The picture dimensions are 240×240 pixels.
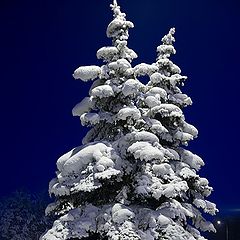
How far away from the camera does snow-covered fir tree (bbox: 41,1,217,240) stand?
479 inches

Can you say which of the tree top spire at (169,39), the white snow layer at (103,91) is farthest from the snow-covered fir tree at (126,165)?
the tree top spire at (169,39)

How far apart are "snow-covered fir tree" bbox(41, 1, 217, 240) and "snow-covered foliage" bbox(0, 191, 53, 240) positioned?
32.4m

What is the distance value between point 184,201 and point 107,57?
17.2ft

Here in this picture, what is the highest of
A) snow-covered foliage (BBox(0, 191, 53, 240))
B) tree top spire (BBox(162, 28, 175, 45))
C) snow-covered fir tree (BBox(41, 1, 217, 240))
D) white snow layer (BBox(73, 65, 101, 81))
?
snow-covered foliage (BBox(0, 191, 53, 240))

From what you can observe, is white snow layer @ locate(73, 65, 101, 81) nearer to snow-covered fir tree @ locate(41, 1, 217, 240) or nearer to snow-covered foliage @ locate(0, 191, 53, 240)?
snow-covered fir tree @ locate(41, 1, 217, 240)

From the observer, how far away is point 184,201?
14078mm

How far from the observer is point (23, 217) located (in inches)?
1817

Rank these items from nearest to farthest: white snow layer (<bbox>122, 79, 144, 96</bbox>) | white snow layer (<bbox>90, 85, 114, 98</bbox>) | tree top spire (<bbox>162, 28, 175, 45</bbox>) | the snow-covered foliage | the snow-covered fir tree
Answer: the snow-covered fir tree
white snow layer (<bbox>122, 79, 144, 96</bbox>)
white snow layer (<bbox>90, 85, 114, 98</bbox>)
tree top spire (<bbox>162, 28, 175, 45</bbox>)
the snow-covered foliage

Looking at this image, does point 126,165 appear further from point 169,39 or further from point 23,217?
point 23,217

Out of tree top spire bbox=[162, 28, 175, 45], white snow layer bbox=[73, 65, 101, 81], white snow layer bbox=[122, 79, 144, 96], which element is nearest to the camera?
white snow layer bbox=[122, 79, 144, 96]

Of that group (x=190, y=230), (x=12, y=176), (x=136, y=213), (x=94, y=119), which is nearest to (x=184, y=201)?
(x=190, y=230)

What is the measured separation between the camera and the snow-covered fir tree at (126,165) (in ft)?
39.9

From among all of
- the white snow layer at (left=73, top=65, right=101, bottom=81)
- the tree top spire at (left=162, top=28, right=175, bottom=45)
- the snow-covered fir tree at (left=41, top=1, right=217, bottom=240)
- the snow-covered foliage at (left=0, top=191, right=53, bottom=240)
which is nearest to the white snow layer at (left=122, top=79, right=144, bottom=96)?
the snow-covered fir tree at (left=41, top=1, right=217, bottom=240)

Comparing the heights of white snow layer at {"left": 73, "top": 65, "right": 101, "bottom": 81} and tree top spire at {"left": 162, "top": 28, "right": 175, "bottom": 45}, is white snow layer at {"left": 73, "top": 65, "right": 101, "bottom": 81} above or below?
below
